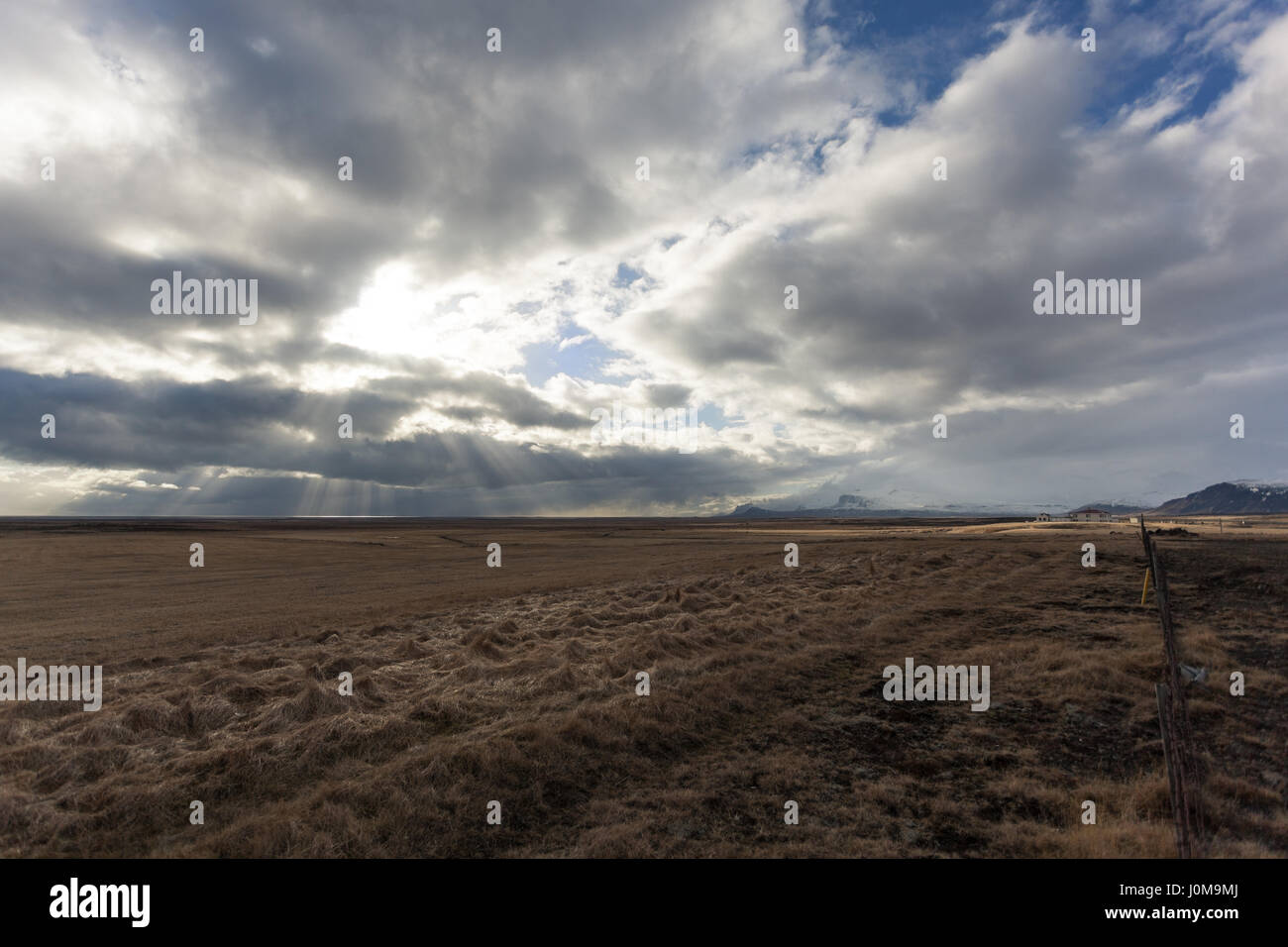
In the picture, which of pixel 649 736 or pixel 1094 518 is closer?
pixel 649 736

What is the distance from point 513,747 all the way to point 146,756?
6192 millimetres

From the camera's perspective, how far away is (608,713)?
1091 centimetres

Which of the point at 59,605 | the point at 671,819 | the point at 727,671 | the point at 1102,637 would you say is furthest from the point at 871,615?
the point at 59,605

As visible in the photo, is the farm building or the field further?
the farm building

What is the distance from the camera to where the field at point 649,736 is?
286 inches

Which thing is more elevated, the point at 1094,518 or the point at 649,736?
the point at 649,736

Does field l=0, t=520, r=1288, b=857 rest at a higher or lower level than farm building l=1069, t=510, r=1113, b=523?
higher

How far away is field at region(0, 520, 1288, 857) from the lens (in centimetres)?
725

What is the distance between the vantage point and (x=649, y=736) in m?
10.3

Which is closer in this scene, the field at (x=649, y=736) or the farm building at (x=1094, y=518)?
the field at (x=649, y=736)

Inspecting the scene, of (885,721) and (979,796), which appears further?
(885,721)
